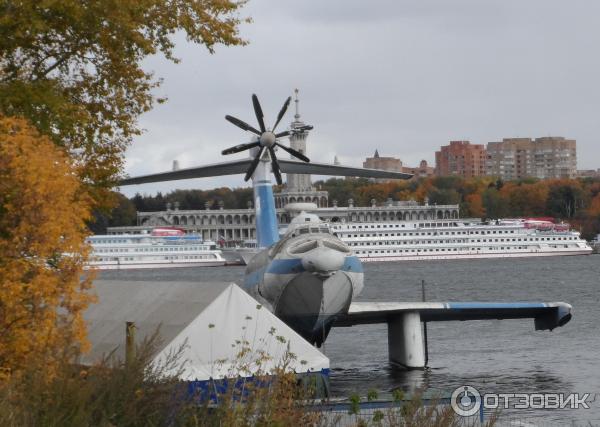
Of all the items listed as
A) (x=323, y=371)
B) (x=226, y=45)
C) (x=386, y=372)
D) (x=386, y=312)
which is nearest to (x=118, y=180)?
(x=226, y=45)

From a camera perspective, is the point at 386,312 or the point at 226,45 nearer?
the point at 226,45

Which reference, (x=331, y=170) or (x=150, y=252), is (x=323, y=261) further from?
(x=150, y=252)

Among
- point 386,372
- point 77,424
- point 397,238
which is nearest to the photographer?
point 77,424

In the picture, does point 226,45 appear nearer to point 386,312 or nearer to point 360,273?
point 360,273

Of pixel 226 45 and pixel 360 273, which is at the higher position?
pixel 226 45

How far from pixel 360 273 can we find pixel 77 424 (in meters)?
19.8

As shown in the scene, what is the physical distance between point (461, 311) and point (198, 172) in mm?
12480

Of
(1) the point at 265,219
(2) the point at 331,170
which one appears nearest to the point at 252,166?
(1) the point at 265,219

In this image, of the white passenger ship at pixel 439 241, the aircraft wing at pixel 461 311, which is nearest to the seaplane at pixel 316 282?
the aircraft wing at pixel 461 311

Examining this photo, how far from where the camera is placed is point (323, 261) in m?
27.4

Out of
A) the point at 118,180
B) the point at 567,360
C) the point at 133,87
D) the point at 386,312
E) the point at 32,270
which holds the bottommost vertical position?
the point at 567,360

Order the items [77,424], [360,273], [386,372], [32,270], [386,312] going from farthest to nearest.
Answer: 1. [386,372]
2. [386,312]
3. [360,273]
4. [32,270]
5. [77,424]

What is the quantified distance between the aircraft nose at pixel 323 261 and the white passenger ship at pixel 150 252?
11969 centimetres

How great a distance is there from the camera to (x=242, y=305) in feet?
63.1
